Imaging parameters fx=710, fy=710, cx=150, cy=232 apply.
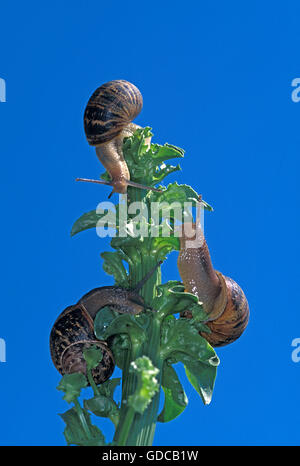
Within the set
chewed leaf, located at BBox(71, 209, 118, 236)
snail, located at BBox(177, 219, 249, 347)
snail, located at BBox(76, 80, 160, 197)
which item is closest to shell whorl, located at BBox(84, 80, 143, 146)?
snail, located at BBox(76, 80, 160, 197)

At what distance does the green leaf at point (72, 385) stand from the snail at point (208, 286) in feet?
2.92

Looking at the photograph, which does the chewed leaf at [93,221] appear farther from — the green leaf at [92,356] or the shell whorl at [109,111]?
the green leaf at [92,356]

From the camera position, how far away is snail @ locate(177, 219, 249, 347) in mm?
4914

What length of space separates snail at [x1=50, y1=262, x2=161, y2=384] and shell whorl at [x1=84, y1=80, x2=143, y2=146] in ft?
3.51

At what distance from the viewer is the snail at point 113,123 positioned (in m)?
5.02

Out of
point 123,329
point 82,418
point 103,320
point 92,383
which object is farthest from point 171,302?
point 82,418

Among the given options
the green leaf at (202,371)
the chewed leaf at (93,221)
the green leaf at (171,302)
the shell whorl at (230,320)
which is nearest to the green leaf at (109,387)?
the green leaf at (202,371)

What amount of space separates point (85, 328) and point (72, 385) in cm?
38

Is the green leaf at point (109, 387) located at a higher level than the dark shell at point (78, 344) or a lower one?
lower

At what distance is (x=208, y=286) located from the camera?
4.93 metres

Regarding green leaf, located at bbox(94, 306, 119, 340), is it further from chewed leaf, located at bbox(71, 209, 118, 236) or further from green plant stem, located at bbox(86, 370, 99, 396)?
chewed leaf, located at bbox(71, 209, 118, 236)

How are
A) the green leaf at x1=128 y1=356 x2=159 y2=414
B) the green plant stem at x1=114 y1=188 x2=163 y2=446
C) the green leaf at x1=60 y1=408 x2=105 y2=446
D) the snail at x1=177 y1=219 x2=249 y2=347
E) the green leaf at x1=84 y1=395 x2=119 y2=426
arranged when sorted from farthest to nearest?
the snail at x1=177 y1=219 x2=249 y2=347 < the green leaf at x1=84 y1=395 x2=119 y2=426 < the green leaf at x1=60 y1=408 x2=105 y2=446 < the green plant stem at x1=114 y1=188 x2=163 y2=446 < the green leaf at x1=128 y1=356 x2=159 y2=414

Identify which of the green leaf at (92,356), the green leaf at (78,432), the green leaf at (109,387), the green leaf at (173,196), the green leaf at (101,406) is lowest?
the green leaf at (78,432)
